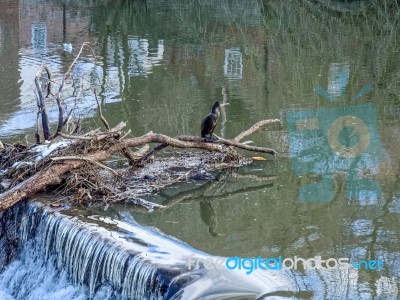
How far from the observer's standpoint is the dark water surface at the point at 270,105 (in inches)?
282

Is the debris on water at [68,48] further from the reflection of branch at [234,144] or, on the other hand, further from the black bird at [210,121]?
the black bird at [210,121]

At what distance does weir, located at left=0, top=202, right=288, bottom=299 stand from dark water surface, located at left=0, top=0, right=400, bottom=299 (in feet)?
1.27

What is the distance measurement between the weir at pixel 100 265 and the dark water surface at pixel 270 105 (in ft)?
1.27

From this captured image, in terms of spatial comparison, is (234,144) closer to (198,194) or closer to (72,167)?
(198,194)

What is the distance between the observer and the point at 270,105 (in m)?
12.3

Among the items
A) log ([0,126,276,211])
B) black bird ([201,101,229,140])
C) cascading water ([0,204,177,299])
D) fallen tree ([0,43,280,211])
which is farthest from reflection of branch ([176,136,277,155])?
cascading water ([0,204,177,299])

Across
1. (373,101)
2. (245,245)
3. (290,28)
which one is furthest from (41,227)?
(290,28)

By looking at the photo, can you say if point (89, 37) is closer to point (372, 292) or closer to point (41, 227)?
point (41, 227)

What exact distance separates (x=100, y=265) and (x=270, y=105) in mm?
6026

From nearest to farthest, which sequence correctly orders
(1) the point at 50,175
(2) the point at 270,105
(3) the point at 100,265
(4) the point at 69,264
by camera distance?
(3) the point at 100,265, (4) the point at 69,264, (1) the point at 50,175, (2) the point at 270,105

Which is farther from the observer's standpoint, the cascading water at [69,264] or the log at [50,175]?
the log at [50,175]

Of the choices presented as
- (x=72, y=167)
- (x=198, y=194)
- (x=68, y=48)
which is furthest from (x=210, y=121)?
(x=68, y=48)

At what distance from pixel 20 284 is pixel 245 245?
244 cm

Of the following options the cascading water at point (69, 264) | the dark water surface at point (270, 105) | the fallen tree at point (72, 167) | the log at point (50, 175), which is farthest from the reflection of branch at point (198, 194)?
the cascading water at point (69, 264)
